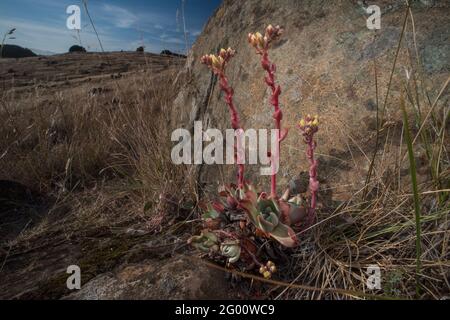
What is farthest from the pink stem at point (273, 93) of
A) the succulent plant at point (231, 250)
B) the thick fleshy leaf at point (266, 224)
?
the succulent plant at point (231, 250)

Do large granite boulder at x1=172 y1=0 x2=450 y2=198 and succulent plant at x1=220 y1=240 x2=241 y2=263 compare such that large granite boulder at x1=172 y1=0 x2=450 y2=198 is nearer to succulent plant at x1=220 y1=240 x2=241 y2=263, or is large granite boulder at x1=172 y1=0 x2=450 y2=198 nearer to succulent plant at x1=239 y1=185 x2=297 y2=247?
succulent plant at x1=239 y1=185 x2=297 y2=247

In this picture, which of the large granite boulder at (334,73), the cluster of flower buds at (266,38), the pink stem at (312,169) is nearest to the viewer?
the cluster of flower buds at (266,38)

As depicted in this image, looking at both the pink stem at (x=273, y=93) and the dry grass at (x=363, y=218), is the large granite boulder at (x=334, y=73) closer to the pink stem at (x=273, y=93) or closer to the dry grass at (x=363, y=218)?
the dry grass at (x=363, y=218)

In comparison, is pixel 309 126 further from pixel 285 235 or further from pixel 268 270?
pixel 268 270

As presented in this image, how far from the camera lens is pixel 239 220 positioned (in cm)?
198

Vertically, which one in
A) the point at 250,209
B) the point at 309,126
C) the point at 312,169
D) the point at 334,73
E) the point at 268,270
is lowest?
the point at 268,270

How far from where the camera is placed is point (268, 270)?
1708mm

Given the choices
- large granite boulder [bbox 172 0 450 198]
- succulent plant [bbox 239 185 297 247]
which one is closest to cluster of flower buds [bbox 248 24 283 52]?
succulent plant [bbox 239 185 297 247]

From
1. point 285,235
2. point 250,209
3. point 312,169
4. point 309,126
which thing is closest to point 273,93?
point 309,126

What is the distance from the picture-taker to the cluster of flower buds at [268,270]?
1.67 meters

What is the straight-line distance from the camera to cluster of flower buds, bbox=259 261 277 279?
1.67m
